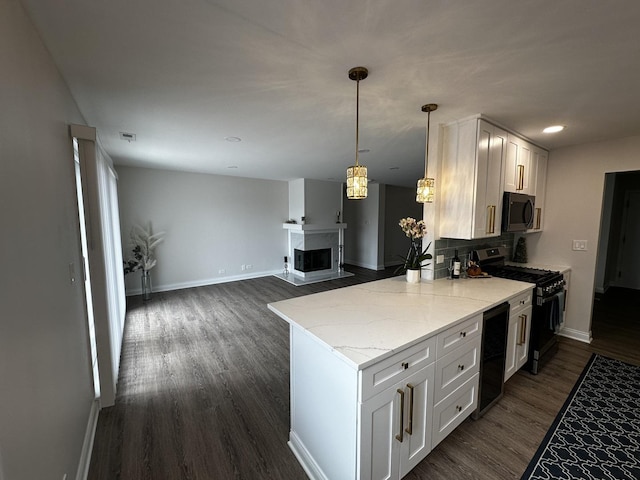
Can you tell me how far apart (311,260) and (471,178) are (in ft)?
14.9

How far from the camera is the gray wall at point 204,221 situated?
16.9ft

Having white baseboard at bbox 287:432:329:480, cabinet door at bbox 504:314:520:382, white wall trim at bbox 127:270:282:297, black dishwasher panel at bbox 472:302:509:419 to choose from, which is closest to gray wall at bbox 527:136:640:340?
cabinet door at bbox 504:314:520:382

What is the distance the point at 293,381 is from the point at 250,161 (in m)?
3.55

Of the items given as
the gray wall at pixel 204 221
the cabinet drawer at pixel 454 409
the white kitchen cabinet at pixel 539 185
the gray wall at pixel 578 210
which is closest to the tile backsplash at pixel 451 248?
the white kitchen cabinet at pixel 539 185

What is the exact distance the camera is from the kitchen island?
4.33 ft

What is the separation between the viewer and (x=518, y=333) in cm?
248

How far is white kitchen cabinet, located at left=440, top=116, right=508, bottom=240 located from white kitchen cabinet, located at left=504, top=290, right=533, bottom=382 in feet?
2.25

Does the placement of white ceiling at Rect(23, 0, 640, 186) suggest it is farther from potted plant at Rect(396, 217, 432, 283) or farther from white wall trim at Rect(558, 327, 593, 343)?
white wall trim at Rect(558, 327, 593, 343)

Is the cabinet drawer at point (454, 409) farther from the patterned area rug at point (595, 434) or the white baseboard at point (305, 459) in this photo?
the white baseboard at point (305, 459)

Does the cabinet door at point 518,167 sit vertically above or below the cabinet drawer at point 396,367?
above

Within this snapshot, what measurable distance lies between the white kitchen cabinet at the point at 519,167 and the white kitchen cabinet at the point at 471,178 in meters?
0.15

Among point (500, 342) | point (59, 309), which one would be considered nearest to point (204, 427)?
point (59, 309)

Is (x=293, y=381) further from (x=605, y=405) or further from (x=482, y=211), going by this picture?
(x=605, y=405)

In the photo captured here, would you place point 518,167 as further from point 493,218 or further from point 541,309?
point 541,309
